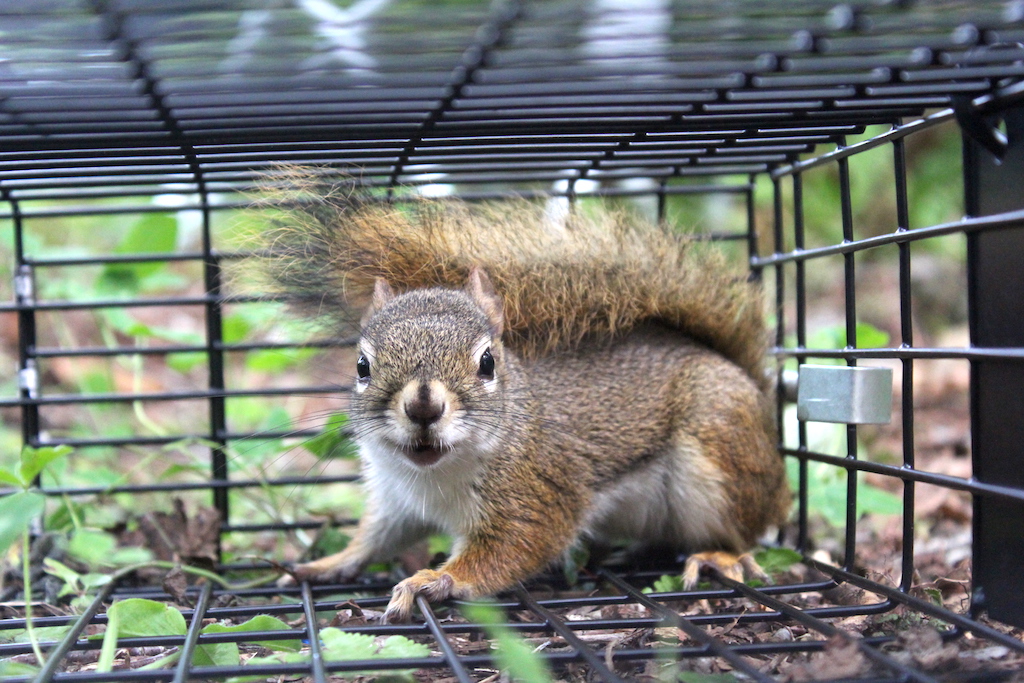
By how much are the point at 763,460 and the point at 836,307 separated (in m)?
3.90

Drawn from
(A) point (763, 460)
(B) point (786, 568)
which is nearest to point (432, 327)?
(A) point (763, 460)

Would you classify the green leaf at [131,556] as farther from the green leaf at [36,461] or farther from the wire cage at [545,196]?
the green leaf at [36,461]

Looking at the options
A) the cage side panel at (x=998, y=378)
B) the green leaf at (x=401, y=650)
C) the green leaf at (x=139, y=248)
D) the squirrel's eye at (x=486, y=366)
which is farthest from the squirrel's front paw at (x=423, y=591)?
the green leaf at (x=139, y=248)

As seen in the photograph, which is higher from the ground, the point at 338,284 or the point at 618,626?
the point at 338,284

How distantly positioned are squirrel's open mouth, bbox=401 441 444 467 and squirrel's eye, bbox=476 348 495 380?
0.84 feet

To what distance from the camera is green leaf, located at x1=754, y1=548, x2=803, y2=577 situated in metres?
2.34

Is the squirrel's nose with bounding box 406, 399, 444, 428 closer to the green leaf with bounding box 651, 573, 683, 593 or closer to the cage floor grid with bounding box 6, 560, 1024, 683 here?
the cage floor grid with bounding box 6, 560, 1024, 683

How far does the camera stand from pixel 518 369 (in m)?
2.29

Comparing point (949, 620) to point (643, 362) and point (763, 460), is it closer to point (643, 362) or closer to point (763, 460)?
point (763, 460)

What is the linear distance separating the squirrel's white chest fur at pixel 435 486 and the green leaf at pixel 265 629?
1.50ft

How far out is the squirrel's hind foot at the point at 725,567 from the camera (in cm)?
218

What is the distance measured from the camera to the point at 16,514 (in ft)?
4.73

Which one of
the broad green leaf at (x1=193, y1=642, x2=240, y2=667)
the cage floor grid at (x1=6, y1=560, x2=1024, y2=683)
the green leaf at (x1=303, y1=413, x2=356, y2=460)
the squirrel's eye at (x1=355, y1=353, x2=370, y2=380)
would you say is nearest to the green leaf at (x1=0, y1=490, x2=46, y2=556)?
the cage floor grid at (x1=6, y1=560, x2=1024, y2=683)

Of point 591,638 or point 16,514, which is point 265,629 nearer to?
point 16,514
